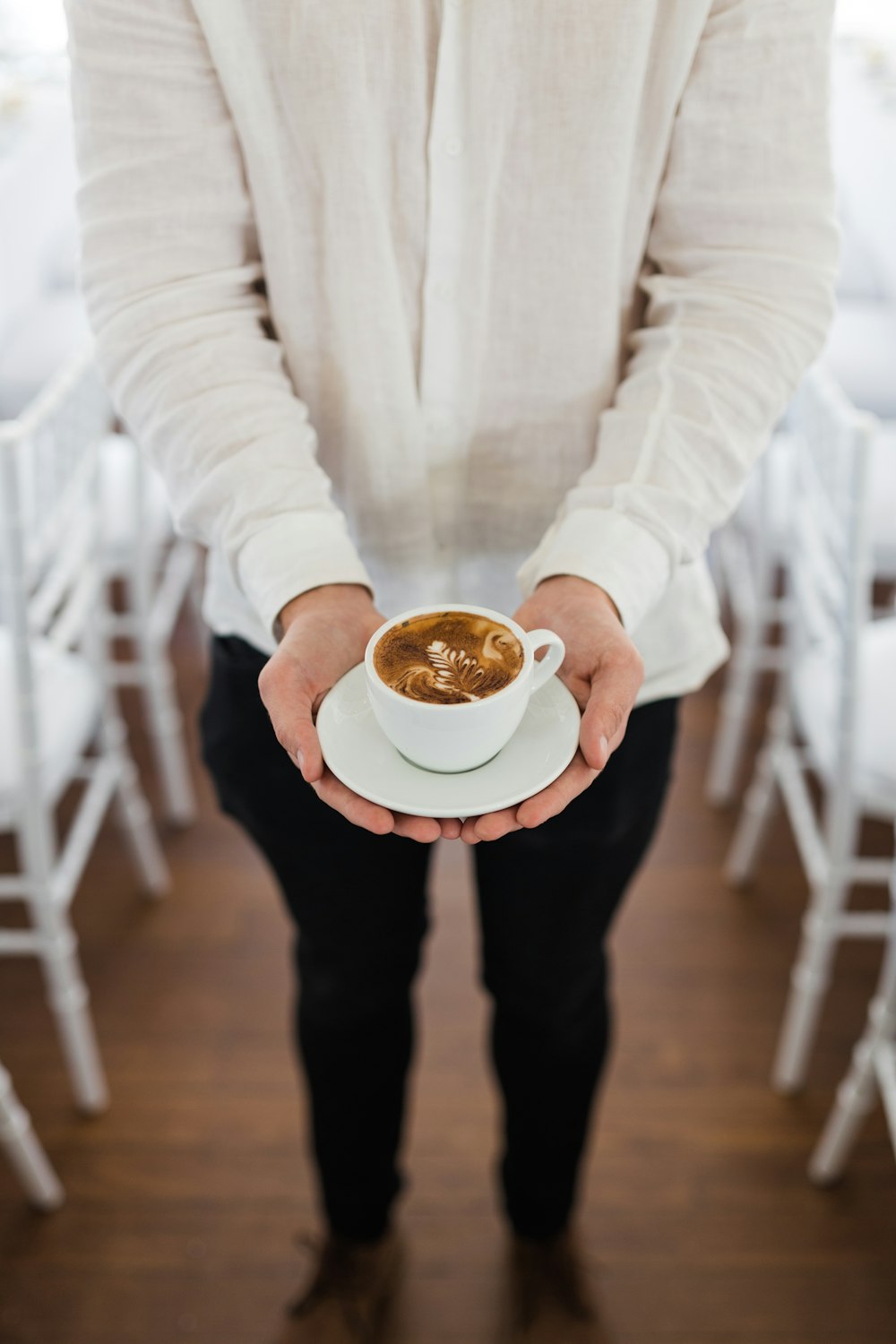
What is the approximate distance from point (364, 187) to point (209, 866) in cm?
125

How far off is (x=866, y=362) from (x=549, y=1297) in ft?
5.01

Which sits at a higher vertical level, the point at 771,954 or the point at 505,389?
the point at 505,389

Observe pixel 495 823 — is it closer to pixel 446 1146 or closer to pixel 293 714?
pixel 293 714

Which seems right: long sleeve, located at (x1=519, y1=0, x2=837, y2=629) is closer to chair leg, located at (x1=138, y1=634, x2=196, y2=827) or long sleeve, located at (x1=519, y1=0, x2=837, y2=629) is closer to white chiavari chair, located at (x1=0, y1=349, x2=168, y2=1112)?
white chiavari chair, located at (x1=0, y1=349, x2=168, y2=1112)

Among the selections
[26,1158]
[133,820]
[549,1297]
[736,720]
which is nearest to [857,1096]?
[549,1297]

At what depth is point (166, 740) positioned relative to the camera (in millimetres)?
1767

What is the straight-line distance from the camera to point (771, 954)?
63.6 inches

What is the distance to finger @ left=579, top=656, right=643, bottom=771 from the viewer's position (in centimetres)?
65

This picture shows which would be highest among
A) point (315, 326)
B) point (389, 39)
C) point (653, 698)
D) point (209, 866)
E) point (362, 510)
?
point (389, 39)

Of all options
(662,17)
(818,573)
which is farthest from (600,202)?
(818,573)

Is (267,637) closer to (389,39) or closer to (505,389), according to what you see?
(505,389)

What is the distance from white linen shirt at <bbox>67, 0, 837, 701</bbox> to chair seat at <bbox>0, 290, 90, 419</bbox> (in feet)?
3.81

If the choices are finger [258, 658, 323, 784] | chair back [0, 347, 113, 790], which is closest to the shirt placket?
finger [258, 658, 323, 784]

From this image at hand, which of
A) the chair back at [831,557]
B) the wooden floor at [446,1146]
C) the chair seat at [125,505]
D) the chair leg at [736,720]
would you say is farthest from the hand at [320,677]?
the chair leg at [736,720]
